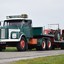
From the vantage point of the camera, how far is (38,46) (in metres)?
32.5

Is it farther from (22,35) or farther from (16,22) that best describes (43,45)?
(16,22)

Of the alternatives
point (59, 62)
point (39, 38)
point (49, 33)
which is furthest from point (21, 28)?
point (59, 62)

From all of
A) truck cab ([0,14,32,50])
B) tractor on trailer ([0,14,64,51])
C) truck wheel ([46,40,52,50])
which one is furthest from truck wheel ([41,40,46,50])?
truck cab ([0,14,32,50])

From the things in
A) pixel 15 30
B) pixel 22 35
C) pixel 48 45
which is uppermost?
pixel 15 30

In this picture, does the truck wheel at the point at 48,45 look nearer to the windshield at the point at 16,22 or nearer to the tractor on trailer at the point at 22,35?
the tractor on trailer at the point at 22,35

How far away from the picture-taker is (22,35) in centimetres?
2998

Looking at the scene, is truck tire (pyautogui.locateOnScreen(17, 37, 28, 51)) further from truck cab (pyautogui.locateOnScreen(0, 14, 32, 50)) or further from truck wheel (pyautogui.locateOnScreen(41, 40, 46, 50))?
truck wheel (pyautogui.locateOnScreen(41, 40, 46, 50))

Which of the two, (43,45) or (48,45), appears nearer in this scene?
(43,45)

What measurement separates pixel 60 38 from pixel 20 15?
6.50 m

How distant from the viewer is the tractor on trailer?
97.1ft

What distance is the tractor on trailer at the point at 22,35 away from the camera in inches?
1166

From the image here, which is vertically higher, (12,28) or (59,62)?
(12,28)

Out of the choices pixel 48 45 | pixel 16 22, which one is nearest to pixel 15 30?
pixel 16 22

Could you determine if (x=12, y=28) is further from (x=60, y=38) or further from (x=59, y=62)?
(x=59, y=62)
